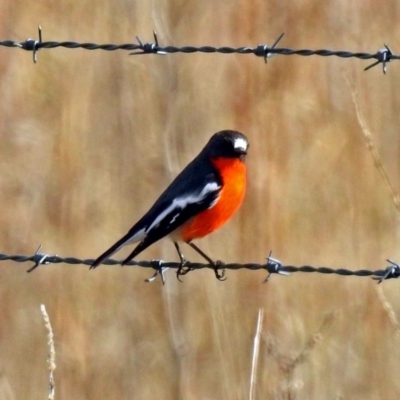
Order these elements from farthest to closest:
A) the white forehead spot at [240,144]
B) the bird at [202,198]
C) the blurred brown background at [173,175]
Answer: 1. the blurred brown background at [173,175]
2. the white forehead spot at [240,144]
3. the bird at [202,198]

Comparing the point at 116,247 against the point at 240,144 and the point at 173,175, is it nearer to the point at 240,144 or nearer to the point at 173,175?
the point at 240,144

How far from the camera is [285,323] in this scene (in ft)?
18.7

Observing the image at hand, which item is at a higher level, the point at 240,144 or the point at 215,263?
the point at 240,144

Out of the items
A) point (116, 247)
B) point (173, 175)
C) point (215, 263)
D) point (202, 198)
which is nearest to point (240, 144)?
point (202, 198)

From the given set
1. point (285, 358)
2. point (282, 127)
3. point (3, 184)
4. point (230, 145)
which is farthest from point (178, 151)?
point (285, 358)

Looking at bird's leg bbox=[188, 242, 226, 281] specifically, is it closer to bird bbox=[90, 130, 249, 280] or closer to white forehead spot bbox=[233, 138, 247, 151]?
bird bbox=[90, 130, 249, 280]

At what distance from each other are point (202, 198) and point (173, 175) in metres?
1.38

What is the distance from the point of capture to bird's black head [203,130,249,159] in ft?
14.6

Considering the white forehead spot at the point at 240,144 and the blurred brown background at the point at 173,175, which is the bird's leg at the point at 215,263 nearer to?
the white forehead spot at the point at 240,144

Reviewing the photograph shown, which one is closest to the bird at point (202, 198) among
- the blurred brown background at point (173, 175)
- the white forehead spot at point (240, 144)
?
the white forehead spot at point (240, 144)

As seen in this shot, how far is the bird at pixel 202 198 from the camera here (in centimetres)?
407

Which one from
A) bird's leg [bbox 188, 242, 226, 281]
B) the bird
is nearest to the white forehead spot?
the bird

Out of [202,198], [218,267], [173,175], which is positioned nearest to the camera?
[218,267]

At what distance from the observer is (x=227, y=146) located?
446 centimetres
